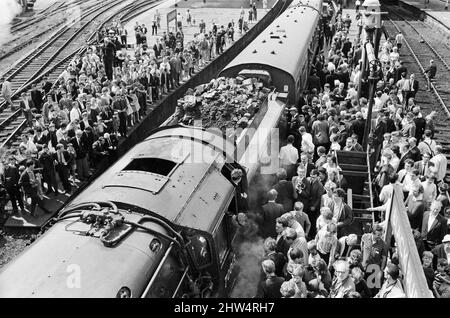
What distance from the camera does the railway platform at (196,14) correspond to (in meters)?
29.5

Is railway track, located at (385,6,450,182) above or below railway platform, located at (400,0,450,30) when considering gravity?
below

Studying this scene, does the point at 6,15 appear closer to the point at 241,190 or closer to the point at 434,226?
the point at 241,190

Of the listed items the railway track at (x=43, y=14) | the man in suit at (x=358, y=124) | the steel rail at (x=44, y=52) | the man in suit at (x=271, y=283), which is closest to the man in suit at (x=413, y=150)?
the man in suit at (x=358, y=124)

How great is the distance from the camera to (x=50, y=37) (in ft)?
82.7

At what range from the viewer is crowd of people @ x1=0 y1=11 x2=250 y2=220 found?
1082 centimetres

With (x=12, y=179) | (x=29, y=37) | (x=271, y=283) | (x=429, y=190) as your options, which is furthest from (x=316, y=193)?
(x=29, y=37)

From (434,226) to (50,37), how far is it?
22746mm

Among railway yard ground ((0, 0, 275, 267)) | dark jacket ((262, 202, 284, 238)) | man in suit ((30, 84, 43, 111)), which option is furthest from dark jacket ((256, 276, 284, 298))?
man in suit ((30, 84, 43, 111))

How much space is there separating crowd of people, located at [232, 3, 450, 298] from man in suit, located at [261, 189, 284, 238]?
0.06 feet

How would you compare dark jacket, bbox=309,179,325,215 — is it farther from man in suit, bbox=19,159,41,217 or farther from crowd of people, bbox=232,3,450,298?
man in suit, bbox=19,159,41,217

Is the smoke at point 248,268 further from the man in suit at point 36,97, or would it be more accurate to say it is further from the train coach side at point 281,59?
the man in suit at point 36,97

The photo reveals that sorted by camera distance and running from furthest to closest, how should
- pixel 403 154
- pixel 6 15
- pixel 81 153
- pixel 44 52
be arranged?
pixel 6 15 → pixel 44 52 → pixel 81 153 → pixel 403 154

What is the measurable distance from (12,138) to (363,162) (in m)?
10.4

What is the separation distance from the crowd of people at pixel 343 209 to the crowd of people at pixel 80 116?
5164mm
